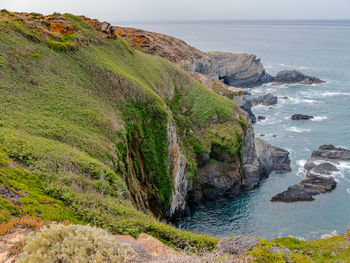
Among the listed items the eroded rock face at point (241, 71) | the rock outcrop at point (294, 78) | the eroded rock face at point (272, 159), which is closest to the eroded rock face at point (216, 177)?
the eroded rock face at point (272, 159)

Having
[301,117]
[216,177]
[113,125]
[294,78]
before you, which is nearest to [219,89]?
[301,117]

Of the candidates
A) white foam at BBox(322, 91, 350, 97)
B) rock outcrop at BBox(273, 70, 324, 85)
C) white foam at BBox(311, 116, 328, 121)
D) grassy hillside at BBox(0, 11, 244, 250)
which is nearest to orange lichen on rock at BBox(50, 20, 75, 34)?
grassy hillside at BBox(0, 11, 244, 250)

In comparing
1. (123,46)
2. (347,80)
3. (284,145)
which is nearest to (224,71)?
(347,80)

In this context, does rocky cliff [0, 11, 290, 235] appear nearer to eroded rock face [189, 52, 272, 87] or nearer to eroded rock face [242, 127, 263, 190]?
eroded rock face [242, 127, 263, 190]

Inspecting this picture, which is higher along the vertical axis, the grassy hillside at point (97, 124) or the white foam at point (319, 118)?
the grassy hillside at point (97, 124)

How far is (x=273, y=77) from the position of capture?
128625 mm

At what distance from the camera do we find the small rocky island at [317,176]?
50.5 metres

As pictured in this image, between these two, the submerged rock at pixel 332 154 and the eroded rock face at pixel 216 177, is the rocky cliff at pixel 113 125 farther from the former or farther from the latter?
the submerged rock at pixel 332 154

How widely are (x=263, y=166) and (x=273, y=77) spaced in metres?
80.8

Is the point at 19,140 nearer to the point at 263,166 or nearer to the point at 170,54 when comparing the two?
the point at 263,166

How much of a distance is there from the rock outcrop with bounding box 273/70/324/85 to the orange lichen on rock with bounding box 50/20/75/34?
9838cm

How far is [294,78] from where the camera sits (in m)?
123

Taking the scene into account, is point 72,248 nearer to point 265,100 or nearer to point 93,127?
point 93,127

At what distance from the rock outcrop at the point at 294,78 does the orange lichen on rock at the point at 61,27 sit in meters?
98.4
